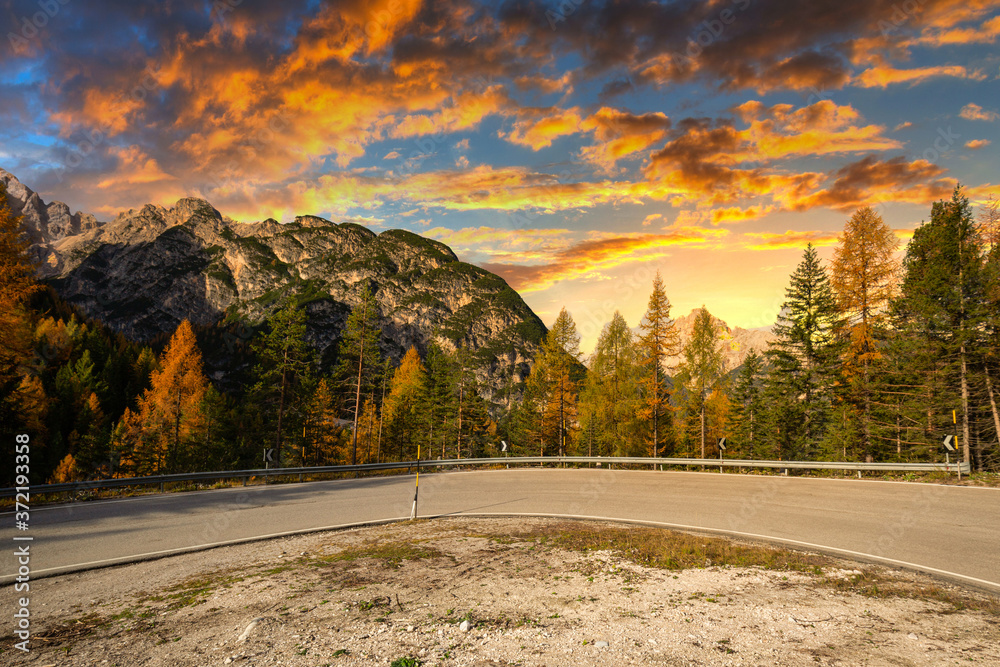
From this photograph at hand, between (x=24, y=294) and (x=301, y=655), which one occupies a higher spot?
(x=24, y=294)

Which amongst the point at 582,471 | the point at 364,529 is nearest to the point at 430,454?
the point at 582,471

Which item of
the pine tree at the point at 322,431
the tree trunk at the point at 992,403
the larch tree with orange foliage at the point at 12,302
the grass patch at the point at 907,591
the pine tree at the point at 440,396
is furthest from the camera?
the pine tree at the point at 440,396

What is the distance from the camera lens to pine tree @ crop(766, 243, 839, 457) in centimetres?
2841

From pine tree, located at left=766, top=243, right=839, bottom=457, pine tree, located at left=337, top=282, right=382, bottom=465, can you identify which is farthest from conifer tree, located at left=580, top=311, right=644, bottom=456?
pine tree, located at left=337, top=282, right=382, bottom=465

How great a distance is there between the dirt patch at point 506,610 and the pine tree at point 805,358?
997 inches

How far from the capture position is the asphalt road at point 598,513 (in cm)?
867

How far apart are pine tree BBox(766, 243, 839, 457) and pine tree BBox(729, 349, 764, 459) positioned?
4800mm

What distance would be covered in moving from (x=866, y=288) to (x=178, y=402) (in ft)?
166

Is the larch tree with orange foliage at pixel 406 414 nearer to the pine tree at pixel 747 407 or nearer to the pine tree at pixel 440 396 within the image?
the pine tree at pixel 440 396

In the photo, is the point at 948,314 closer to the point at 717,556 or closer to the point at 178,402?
the point at 717,556

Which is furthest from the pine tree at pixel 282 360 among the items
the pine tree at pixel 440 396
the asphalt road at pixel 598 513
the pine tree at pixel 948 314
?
the pine tree at pixel 948 314

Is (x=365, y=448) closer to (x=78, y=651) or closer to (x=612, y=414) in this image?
(x=612, y=414)

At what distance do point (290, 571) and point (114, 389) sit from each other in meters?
76.0

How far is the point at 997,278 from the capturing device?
68.3ft
